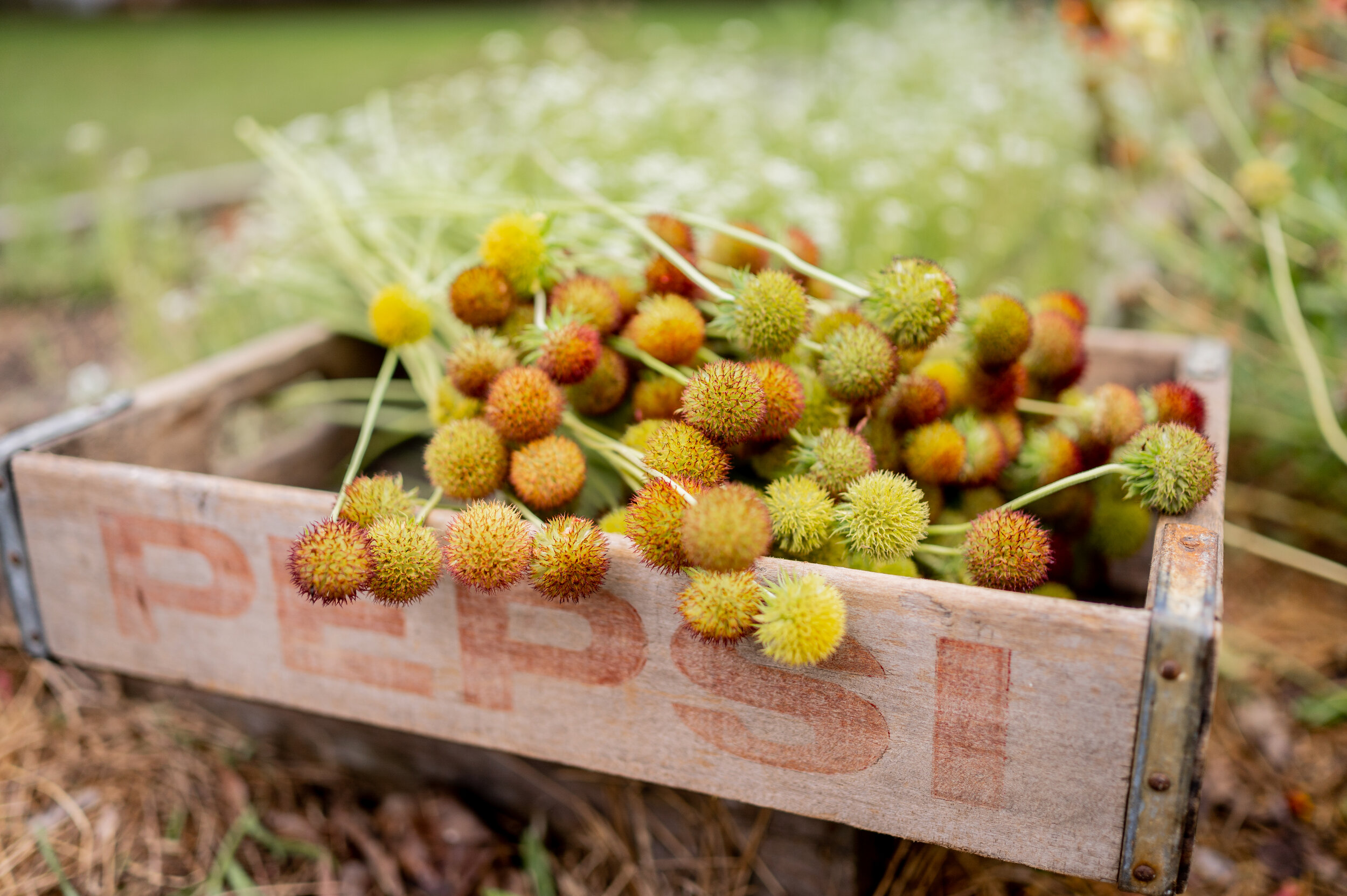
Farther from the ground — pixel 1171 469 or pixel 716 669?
pixel 1171 469

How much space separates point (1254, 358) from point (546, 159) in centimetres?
161

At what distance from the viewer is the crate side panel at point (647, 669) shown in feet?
2.60

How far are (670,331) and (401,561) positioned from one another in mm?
369

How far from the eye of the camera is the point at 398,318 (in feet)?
3.56

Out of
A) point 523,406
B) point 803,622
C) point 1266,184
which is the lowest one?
point 803,622

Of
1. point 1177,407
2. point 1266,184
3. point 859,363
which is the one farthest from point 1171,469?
point 1266,184

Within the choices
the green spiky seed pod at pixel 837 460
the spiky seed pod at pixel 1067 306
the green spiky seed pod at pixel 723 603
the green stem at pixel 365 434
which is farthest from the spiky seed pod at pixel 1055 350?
the green stem at pixel 365 434

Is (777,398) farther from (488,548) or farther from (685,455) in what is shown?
(488,548)

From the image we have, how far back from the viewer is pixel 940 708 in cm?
82

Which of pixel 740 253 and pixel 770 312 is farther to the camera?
pixel 740 253

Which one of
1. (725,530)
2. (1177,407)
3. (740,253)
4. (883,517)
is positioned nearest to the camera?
(725,530)

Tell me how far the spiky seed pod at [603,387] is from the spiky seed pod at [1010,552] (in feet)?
1.40

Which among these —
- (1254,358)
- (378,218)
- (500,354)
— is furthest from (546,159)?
(1254,358)

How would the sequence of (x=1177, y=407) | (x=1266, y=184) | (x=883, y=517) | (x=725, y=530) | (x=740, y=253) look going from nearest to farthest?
1. (x=725, y=530)
2. (x=883, y=517)
3. (x=1177, y=407)
4. (x=740, y=253)
5. (x=1266, y=184)
